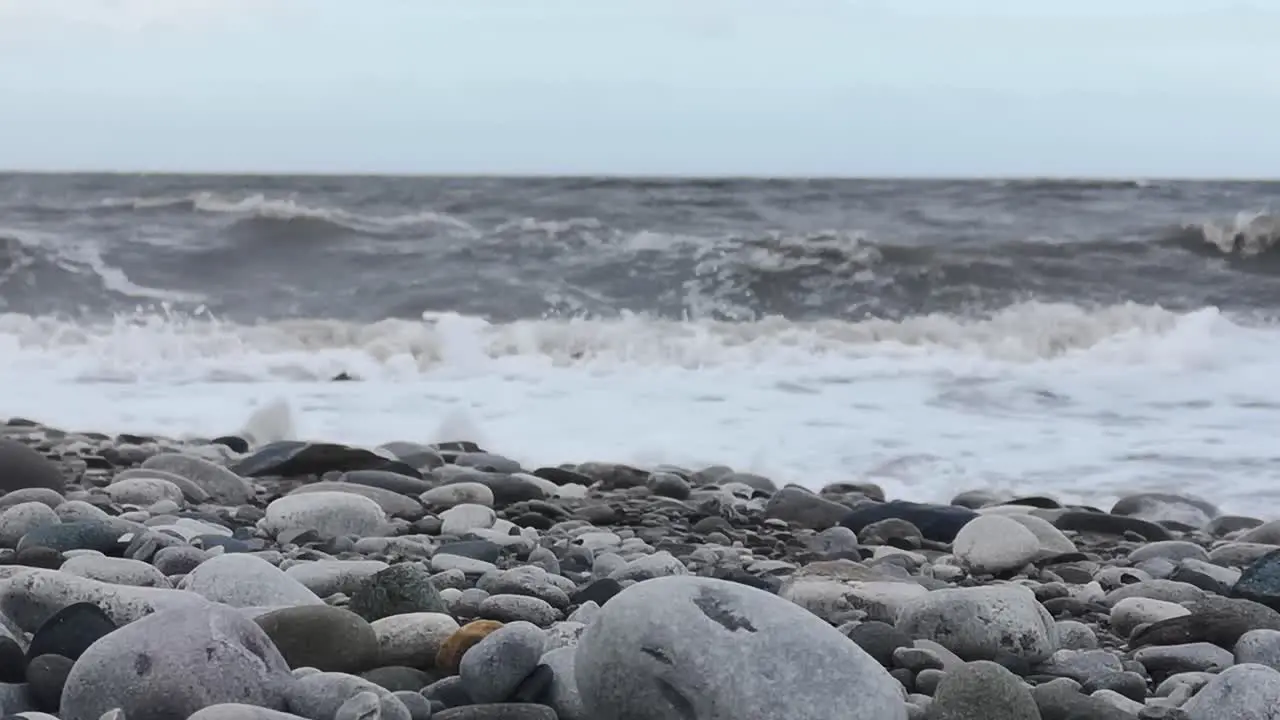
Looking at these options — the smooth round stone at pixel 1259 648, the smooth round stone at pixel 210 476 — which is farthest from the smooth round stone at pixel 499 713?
the smooth round stone at pixel 210 476

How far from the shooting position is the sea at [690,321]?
19.4 feet

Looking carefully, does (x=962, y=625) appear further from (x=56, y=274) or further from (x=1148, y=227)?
(x=1148, y=227)

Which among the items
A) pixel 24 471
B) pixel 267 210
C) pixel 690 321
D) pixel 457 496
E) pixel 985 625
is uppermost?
pixel 267 210

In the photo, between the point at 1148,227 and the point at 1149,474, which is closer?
the point at 1149,474

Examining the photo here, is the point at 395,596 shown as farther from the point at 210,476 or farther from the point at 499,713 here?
the point at 210,476

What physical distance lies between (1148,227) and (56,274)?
12491 millimetres

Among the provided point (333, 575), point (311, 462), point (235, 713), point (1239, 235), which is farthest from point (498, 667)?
point (1239, 235)

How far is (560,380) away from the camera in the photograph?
770 centimetres

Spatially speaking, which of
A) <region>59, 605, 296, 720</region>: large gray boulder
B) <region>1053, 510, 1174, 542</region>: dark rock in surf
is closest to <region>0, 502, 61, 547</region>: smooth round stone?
<region>59, 605, 296, 720</region>: large gray boulder

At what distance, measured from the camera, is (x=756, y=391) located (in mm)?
7234

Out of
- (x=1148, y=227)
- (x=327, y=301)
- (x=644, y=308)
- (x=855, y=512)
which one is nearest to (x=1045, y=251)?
(x=1148, y=227)

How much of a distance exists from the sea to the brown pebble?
9.93 ft

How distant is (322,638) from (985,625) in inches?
49.7

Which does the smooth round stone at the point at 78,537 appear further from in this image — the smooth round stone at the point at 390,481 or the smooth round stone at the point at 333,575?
the smooth round stone at the point at 390,481
